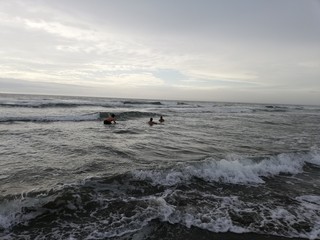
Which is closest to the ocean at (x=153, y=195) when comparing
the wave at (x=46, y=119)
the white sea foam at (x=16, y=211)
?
the white sea foam at (x=16, y=211)

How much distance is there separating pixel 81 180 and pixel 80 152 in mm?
3636

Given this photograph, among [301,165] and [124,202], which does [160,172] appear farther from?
[301,165]

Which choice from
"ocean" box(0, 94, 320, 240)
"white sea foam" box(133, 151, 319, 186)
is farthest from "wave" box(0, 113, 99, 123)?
"white sea foam" box(133, 151, 319, 186)

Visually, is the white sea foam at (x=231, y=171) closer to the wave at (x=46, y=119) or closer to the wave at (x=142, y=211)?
the wave at (x=142, y=211)

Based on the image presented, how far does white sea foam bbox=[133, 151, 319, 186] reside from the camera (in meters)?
7.54

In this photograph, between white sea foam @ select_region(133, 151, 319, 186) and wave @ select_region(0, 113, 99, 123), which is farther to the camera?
wave @ select_region(0, 113, 99, 123)

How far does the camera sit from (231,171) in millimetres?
8375

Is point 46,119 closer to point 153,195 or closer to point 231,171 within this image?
point 231,171

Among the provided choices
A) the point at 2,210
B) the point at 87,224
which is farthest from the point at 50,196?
the point at 87,224

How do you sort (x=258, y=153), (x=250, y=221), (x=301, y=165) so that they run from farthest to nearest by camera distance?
(x=258, y=153) < (x=301, y=165) < (x=250, y=221)

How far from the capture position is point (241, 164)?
29.6 ft

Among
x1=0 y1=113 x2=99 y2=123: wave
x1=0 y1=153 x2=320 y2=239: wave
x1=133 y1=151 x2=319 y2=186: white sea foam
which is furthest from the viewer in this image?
x1=0 y1=113 x2=99 y2=123: wave

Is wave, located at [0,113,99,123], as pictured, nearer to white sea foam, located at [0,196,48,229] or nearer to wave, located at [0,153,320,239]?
wave, located at [0,153,320,239]

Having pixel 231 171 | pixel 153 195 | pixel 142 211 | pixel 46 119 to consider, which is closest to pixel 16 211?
pixel 142 211
